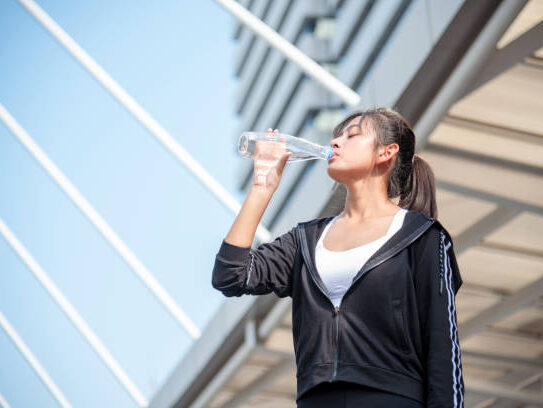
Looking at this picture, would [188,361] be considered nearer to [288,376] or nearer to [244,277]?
[288,376]

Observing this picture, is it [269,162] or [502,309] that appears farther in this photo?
[502,309]

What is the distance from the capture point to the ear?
2.45 metres

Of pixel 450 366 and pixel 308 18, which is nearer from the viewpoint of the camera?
pixel 450 366

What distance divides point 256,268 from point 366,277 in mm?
299

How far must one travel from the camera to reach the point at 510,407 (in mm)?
13992

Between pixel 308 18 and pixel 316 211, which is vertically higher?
pixel 308 18

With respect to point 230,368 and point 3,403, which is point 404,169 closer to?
point 230,368

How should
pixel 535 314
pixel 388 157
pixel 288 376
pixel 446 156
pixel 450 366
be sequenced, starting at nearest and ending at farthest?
1. pixel 450 366
2. pixel 388 157
3. pixel 446 156
4. pixel 535 314
5. pixel 288 376

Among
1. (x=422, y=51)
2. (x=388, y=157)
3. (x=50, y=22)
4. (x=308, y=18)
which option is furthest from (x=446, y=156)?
(x=308, y=18)

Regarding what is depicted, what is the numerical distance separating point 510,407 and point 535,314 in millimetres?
3446

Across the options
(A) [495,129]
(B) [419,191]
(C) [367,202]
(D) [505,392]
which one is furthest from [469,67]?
(D) [505,392]

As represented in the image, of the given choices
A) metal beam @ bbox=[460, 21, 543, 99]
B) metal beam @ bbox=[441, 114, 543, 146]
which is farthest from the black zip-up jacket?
metal beam @ bbox=[441, 114, 543, 146]

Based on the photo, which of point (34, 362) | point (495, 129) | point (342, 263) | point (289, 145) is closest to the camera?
point (342, 263)

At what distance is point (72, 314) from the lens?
11930mm
